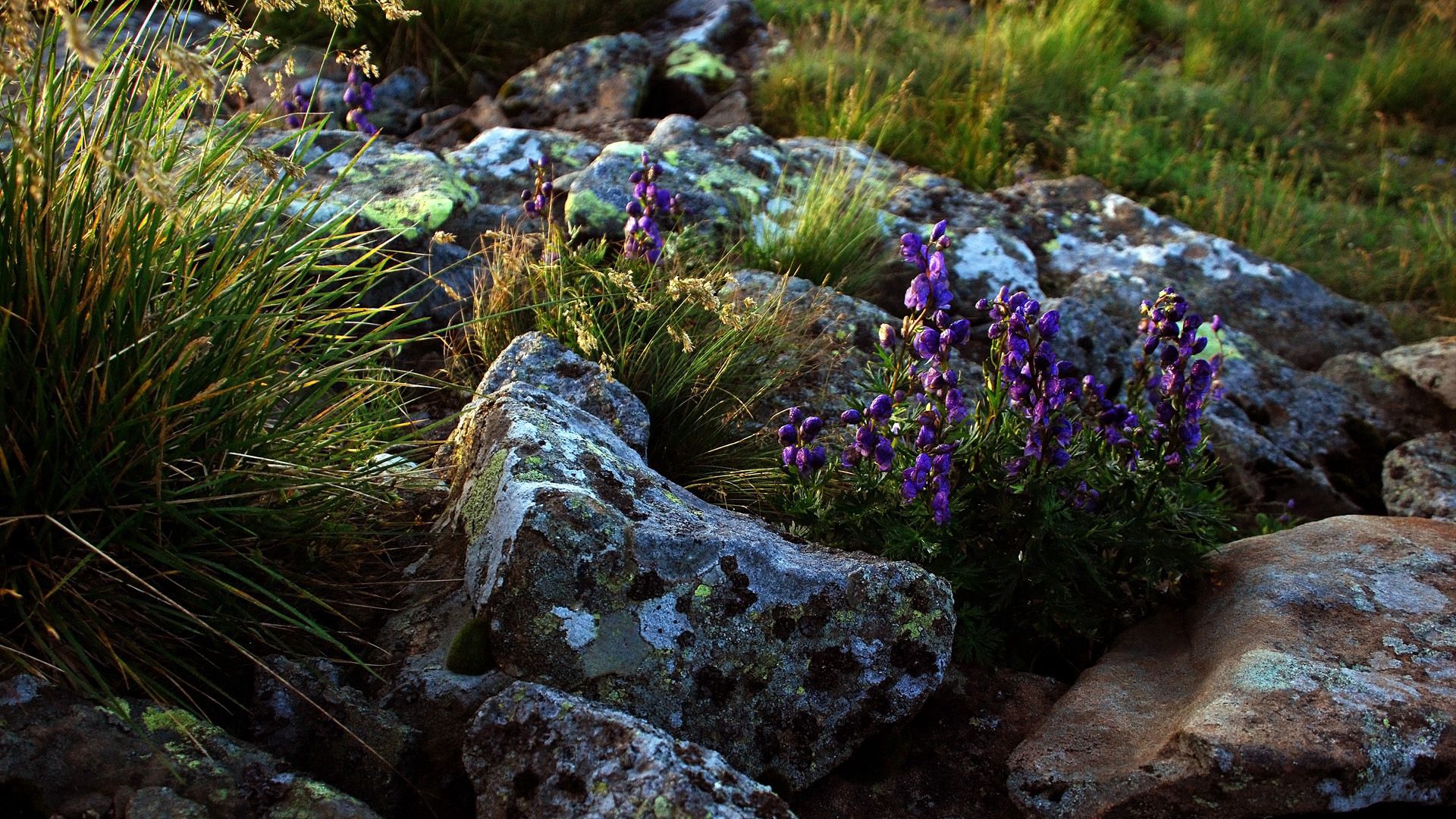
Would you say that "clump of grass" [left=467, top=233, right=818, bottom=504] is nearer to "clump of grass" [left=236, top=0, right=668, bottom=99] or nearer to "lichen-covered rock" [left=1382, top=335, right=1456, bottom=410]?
"lichen-covered rock" [left=1382, top=335, right=1456, bottom=410]

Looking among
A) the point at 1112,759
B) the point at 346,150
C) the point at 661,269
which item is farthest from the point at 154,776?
the point at 346,150

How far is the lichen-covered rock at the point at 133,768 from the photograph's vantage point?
6.06ft

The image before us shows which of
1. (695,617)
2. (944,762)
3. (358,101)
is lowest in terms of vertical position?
(944,762)

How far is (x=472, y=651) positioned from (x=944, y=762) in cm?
115

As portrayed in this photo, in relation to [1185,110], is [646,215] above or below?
above

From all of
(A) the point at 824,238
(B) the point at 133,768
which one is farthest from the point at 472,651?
(A) the point at 824,238

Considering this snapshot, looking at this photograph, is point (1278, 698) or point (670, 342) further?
point (670, 342)

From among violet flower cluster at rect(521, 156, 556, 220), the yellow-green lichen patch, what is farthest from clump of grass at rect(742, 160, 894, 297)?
the yellow-green lichen patch

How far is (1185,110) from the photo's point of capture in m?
8.89

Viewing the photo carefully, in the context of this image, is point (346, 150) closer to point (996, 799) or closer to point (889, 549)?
point (889, 549)

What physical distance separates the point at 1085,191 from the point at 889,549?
4.48 m

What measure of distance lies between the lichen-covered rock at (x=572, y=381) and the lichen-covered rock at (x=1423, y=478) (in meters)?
3.22

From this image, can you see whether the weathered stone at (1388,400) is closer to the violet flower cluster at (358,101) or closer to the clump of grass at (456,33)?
the violet flower cluster at (358,101)

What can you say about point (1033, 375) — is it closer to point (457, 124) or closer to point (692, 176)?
point (692, 176)
